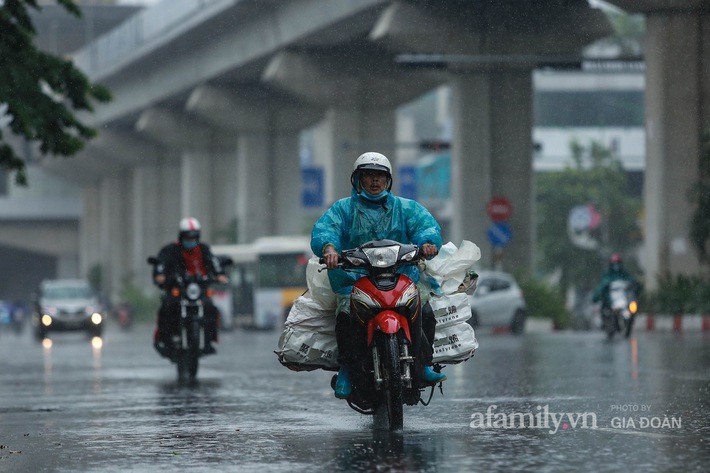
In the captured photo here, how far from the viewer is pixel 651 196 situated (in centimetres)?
3459

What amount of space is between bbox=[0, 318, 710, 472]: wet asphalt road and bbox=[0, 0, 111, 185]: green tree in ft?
11.8

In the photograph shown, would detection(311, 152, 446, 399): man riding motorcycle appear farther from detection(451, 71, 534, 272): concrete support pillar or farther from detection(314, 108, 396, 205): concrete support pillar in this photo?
detection(314, 108, 396, 205): concrete support pillar

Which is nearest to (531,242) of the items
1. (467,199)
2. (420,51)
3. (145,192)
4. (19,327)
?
(467,199)

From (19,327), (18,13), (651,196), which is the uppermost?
(18,13)

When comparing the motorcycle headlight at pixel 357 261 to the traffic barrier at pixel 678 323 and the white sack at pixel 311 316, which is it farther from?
the traffic barrier at pixel 678 323

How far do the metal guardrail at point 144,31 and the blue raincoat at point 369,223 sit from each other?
112 feet

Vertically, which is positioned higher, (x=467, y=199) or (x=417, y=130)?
(x=417, y=130)

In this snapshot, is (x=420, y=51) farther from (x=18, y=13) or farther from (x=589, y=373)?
(x=589, y=373)

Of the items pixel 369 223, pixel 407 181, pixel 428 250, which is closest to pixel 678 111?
pixel 369 223

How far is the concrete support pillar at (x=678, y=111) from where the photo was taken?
111 ft

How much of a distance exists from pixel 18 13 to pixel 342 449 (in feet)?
42.8

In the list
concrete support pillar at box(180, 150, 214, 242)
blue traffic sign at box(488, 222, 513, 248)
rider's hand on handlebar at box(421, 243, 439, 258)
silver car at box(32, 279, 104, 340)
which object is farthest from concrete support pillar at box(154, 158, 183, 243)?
rider's hand on handlebar at box(421, 243, 439, 258)

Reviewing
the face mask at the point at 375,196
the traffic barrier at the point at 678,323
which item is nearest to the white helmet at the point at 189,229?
the face mask at the point at 375,196

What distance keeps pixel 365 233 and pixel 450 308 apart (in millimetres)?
749
